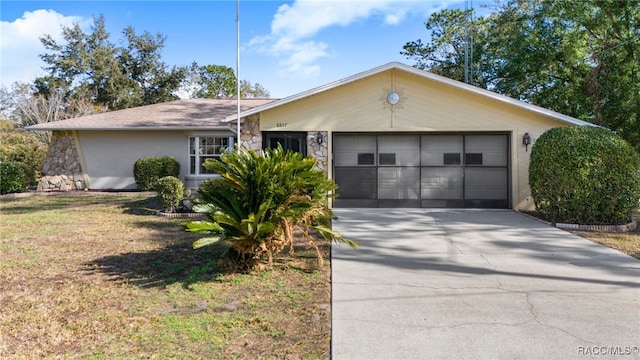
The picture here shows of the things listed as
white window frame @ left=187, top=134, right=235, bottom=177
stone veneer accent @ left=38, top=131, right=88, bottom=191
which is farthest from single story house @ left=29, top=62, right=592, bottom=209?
stone veneer accent @ left=38, top=131, right=88, bottom=191

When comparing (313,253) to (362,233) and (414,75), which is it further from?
(414,75)

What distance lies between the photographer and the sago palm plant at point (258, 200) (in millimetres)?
4863

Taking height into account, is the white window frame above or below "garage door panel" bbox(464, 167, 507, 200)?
above

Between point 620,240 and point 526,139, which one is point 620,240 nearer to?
point 620,240

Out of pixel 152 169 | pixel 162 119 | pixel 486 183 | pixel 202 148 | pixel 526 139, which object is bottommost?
pixel 486 183

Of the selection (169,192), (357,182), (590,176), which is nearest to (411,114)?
(357,182)

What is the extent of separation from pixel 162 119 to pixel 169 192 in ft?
20.5

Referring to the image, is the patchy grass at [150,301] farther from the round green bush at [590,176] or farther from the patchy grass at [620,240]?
the round green bush at [590,176]

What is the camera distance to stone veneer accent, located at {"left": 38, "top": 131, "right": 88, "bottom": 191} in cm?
1519

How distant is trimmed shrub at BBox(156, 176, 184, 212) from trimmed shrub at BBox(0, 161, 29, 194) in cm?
784

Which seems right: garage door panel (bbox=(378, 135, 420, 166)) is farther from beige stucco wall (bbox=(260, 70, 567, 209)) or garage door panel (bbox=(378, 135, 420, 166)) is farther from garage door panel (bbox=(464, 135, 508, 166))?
garage door panel (bbox=(464, 135, 508, 166))

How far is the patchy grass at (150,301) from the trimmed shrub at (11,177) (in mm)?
8174

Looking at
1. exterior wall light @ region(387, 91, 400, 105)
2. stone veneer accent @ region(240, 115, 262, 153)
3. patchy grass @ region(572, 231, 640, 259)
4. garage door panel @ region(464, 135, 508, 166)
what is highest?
exterior wall light @ region(387, 91, 400, 105)

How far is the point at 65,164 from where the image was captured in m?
15.2
